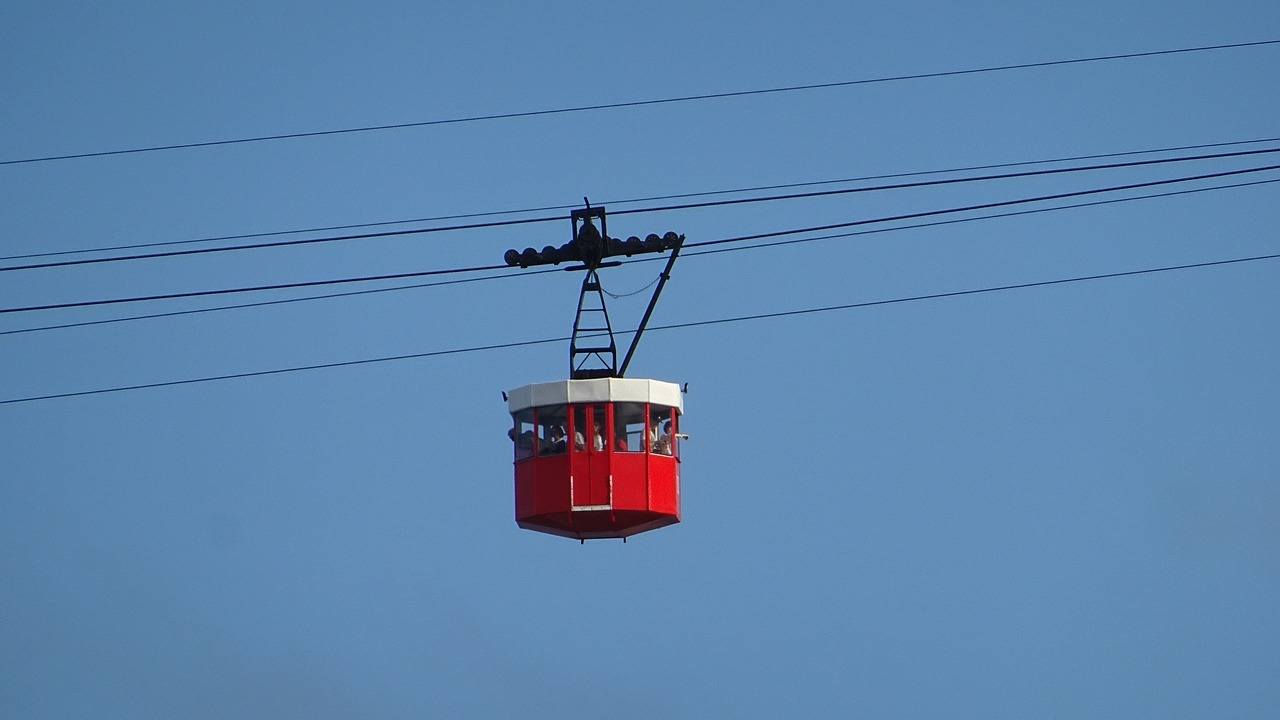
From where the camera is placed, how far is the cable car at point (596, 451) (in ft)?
103

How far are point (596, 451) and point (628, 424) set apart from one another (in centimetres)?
74

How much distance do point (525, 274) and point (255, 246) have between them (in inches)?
157

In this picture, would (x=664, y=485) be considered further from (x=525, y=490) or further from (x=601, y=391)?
(x=525, y=490)

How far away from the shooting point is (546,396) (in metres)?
31.9

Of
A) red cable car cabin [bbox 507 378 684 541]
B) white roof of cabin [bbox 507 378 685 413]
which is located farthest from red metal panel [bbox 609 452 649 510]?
white roof of cabin [bbox 507 378 685 413]

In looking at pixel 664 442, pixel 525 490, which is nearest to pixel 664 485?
pixel 664 442

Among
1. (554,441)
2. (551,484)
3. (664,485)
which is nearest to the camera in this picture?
(551,484)

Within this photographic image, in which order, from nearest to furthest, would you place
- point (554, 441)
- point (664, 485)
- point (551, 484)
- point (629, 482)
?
point (629, 482), point (551, 484), point (664, 485), point (554, 441)

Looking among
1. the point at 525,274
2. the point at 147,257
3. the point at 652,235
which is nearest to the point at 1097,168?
the point at 652,235

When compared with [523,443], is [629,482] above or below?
below

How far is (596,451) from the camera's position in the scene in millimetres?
31391

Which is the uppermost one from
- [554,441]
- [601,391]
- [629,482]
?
[601,391]

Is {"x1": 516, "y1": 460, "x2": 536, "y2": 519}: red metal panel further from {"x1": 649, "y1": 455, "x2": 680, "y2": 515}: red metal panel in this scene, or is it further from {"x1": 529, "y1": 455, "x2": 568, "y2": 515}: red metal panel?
{"x1": 649, "y1": 455, "x2": 680, "y2": 515}: red metal panel

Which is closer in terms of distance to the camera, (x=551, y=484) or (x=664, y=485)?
(x=551, y=484)
